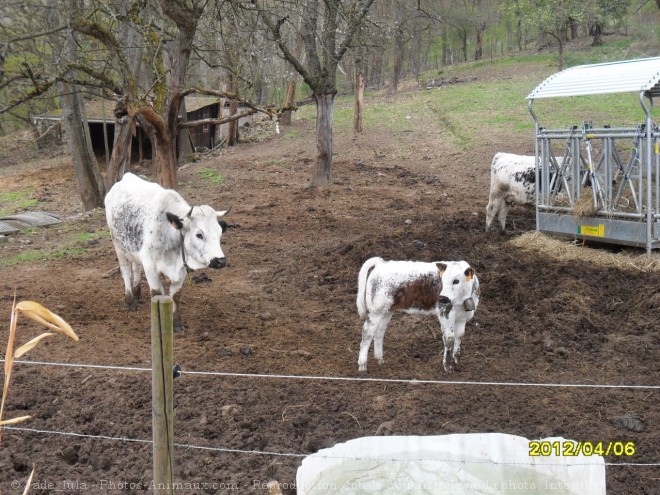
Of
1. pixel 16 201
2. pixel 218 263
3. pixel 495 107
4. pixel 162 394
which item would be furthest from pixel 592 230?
pixel 495 107

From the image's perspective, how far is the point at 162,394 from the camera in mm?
3699

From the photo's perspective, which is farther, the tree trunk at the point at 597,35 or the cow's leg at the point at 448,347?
the tree trunk at the point at 597,35

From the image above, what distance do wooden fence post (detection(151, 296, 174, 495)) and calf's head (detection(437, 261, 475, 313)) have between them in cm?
363

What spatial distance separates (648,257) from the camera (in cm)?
1020

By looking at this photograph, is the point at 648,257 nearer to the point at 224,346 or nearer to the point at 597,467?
the point at 224,346

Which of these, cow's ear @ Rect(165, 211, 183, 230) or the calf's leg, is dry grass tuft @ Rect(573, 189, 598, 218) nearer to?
the calf's leg

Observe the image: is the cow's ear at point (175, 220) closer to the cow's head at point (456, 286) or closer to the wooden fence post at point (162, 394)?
the cow's head at point (456, 286)

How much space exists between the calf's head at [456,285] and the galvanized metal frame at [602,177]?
459 centimetres

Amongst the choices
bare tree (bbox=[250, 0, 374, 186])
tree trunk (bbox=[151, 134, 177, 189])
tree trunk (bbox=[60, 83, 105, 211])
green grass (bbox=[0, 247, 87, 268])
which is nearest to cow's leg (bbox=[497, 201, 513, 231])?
bare tree (bbox=[250, 0, 374, 186])

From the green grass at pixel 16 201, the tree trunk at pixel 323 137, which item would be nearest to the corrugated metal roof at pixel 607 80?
the tree trunk at pixel 323 137

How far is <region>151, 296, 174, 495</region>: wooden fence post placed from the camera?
362cm

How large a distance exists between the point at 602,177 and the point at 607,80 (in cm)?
160

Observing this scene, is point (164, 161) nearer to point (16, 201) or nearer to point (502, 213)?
point (502, 213)

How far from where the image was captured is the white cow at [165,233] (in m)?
8.24
